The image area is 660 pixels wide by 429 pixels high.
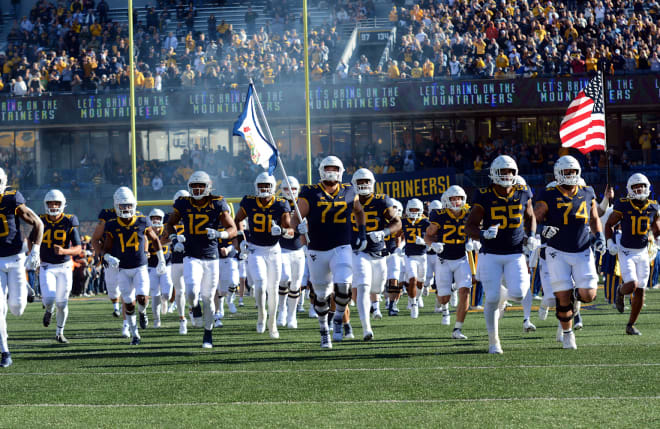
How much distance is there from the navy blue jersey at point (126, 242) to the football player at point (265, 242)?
1345 mm

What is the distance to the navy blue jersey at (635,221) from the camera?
12430 millimetres

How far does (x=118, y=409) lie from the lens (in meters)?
7.59

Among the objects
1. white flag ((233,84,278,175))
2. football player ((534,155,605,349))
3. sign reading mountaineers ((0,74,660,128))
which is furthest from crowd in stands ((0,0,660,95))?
football player ((534,155,605,349))

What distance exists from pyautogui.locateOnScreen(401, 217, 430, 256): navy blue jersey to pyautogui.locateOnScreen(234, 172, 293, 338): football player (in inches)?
170

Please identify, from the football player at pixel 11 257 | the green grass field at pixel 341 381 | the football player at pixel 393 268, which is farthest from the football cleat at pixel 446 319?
the football player at pixel 11 257

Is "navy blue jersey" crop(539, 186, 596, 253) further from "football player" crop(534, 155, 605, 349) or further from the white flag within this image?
the white flag

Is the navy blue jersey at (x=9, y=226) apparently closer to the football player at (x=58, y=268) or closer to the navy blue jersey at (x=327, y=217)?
the football player at (x=58, y=268)

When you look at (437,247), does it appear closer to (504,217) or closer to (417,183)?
(504,217)

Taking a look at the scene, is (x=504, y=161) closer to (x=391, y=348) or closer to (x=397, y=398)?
(x=391, y=348)

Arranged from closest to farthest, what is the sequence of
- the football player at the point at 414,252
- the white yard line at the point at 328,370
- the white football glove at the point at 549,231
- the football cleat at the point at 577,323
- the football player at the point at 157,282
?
the white yard line at the point at 328,370 → the white football glove at the point at 549,231 → the football cleat at the point at 577,323 → the football player at the point at 157,282 → the football player at the point at 414,252

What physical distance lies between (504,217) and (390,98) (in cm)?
2236

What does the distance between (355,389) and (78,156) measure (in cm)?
3125

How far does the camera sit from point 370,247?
12.6 meters

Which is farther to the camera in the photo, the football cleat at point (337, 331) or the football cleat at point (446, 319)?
the football cleat at point (446, 319)
